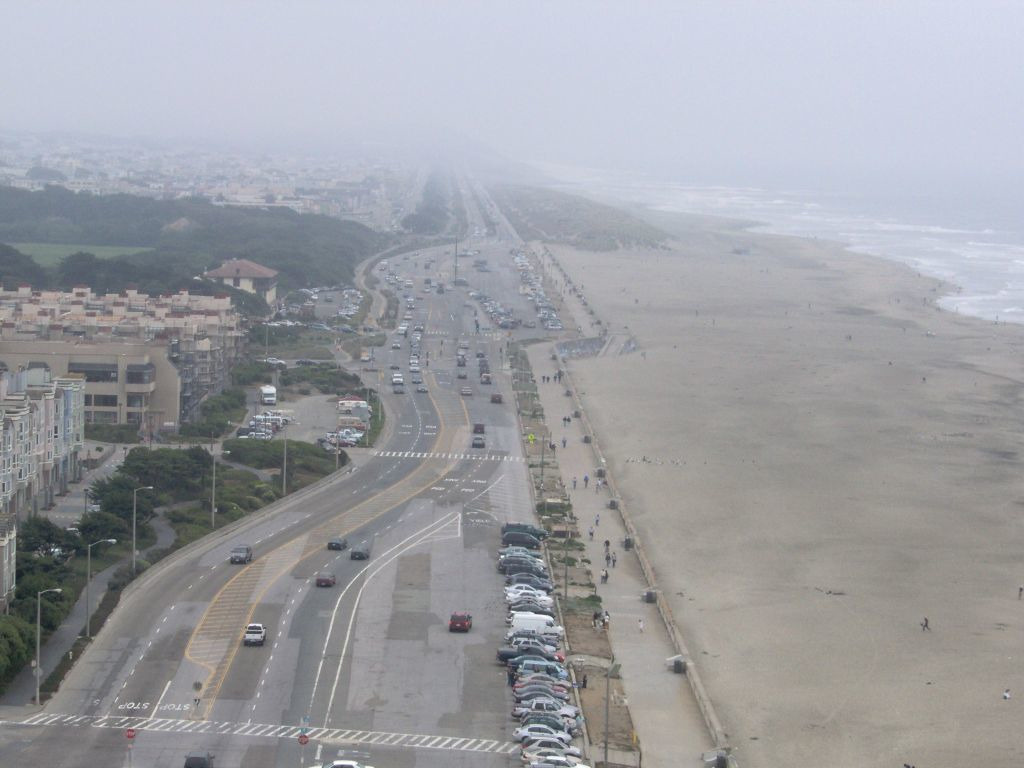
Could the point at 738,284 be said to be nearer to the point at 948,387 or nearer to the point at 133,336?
the point at 948,387

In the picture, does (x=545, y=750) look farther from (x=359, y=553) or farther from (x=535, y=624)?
(x=359, y=553)

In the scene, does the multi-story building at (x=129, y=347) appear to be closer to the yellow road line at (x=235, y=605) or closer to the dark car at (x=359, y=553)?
the yellow road line at (x=235, y=605)

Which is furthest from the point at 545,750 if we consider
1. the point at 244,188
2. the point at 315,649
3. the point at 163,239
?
the point at 244,188

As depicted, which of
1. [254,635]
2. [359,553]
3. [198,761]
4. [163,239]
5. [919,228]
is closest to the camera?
[198,761]

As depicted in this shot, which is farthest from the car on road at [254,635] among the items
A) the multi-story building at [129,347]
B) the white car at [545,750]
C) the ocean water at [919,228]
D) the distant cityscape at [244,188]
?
the distant cityscape at [244,188]

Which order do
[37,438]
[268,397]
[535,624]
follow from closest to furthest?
[535,624]
[37,438]
[268,397]

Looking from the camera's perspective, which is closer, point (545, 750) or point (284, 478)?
point (545, 750)
